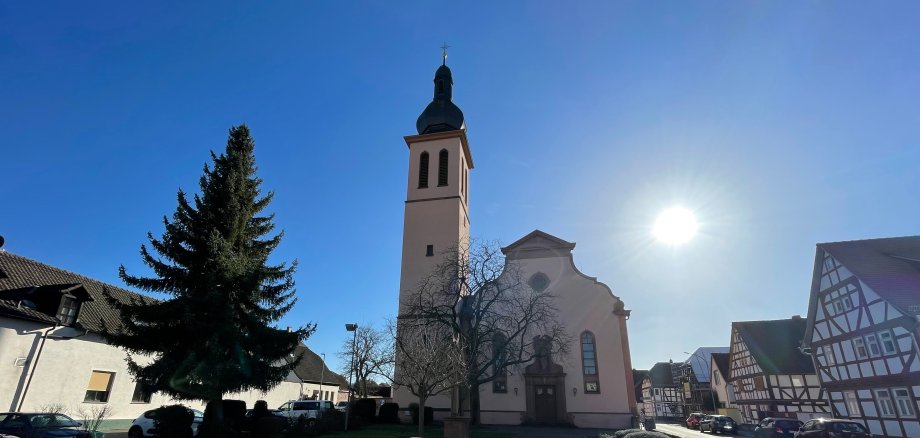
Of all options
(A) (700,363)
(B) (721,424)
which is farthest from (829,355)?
(A) (700,363)

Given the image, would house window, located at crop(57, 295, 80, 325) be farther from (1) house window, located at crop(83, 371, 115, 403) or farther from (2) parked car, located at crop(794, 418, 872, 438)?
(2) parked car, located at crop(794, 418, 872, 438)

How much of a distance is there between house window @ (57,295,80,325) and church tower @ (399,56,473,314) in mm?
17147

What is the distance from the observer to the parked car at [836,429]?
19.0 m

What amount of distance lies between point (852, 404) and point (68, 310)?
1521 inches

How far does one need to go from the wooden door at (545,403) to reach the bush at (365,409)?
10.0 m

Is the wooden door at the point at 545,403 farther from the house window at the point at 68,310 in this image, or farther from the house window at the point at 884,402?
the house window at the point at 68,310

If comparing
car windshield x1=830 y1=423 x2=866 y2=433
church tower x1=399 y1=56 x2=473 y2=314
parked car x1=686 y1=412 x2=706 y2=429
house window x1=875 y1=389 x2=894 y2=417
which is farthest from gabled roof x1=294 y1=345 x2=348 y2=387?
house window x1=875 y1=389 x2=894 y2=417

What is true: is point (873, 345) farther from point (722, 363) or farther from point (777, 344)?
point (722, 363)

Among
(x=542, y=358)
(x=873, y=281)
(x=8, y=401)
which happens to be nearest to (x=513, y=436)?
(x=542, y=358)

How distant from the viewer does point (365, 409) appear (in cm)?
2745

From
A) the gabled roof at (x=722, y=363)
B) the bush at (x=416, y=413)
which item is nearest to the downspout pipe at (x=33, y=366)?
the bush at (x=416, y=413)

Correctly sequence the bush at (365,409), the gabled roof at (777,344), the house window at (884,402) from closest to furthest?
the house window at (884,402) → the bush at (365,409) → the gabled roof at (777,344)

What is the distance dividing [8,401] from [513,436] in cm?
2021

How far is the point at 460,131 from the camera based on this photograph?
1437 inches
